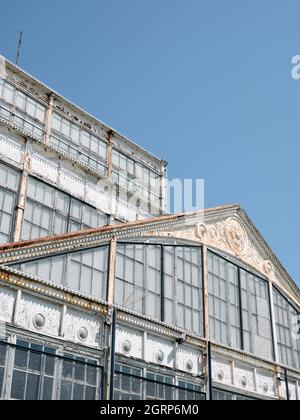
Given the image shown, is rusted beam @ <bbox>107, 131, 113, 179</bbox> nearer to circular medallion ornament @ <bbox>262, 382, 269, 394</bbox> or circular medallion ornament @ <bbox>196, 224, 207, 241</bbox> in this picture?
circular medallion ornament @ <bbox>196, 224, 207, 241</bbox>

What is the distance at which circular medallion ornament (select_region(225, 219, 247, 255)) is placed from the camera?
917 inches

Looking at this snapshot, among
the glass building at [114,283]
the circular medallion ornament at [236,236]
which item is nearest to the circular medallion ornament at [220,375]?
the glass building at [114,283]

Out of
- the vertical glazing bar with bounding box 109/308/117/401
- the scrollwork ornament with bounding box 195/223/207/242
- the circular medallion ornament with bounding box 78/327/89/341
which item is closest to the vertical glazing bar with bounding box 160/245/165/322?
the scrollwork ornament with bounding box 195/223/207/242

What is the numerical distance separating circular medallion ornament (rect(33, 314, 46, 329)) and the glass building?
33 millimetres

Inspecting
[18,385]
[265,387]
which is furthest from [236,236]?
[18,385]

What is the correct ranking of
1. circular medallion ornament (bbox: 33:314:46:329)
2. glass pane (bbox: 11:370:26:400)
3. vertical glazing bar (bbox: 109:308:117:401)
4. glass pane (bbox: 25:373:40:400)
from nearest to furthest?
glass pane (bbox: 11:370:26:400), glass pane (bbox: 25:373:40:400), circular medallion ornament (bbox: 33:314:46:329), vertical glazing bar (bbox: 109:308:117:401)

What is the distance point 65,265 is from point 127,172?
13.9m

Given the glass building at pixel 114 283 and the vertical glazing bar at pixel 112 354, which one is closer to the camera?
the glass building at pixel 114 283

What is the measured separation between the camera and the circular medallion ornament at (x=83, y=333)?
16.0 metres

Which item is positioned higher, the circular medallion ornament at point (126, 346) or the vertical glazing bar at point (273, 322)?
the vertical glazing bar at point (273, 322)

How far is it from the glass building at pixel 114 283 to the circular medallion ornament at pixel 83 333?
1.2 inches

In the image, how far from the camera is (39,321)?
595 inches

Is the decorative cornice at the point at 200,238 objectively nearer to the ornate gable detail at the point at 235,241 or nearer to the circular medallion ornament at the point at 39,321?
the ornate gable detail at the point at 235,241
